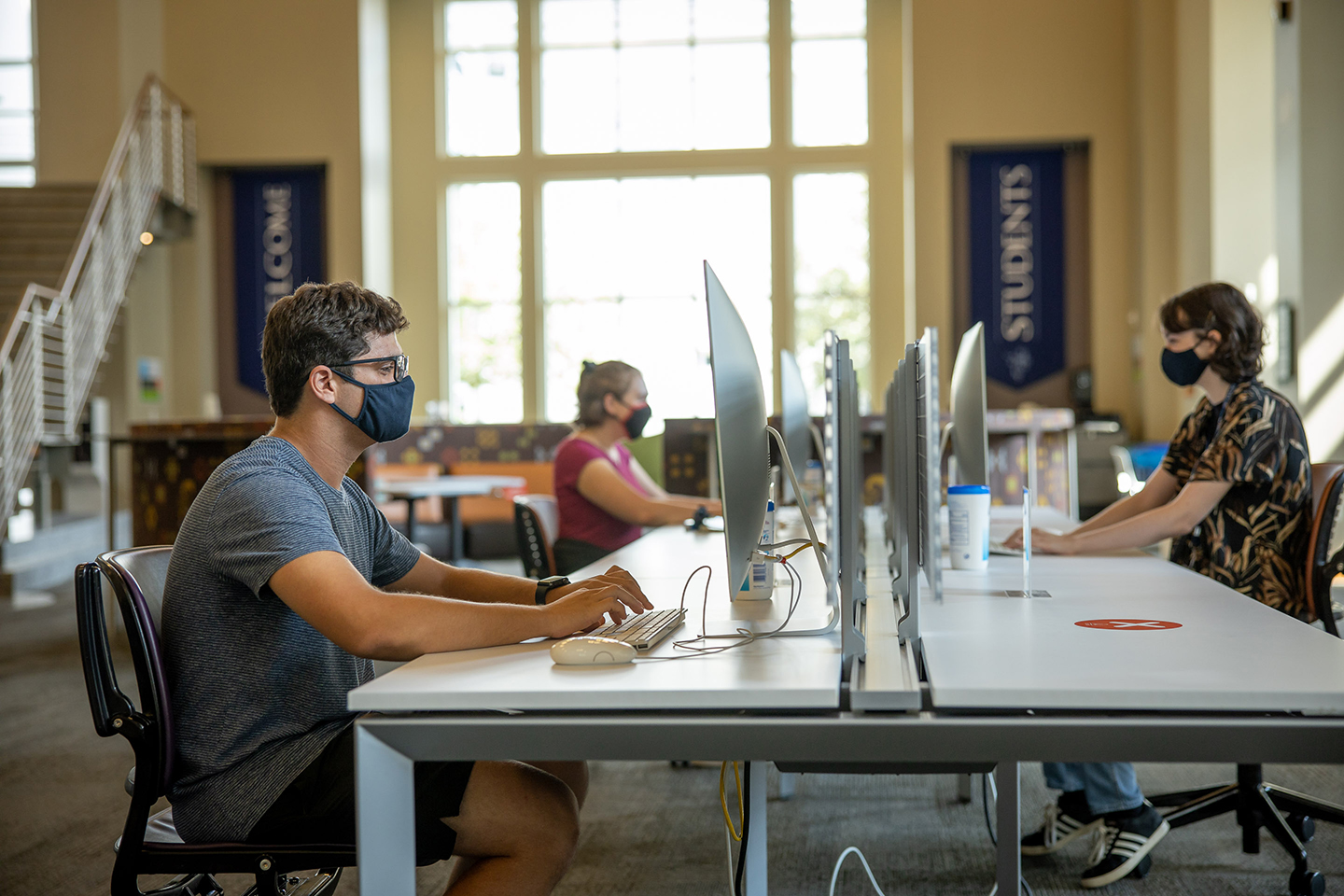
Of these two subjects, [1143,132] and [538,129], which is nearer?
[1143,132]

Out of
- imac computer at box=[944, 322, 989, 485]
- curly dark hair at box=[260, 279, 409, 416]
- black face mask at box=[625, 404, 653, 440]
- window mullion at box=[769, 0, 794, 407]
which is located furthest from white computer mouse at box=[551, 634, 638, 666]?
window mullion at box=[769, 0, 794, 407]

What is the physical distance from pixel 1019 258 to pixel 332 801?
29.8 feet

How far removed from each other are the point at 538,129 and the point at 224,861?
9658 millimetres

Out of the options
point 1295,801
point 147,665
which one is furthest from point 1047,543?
point 147,665

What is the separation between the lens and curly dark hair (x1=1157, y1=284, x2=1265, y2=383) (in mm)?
2365

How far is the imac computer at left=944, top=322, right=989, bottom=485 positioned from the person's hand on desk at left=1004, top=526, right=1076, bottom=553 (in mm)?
184

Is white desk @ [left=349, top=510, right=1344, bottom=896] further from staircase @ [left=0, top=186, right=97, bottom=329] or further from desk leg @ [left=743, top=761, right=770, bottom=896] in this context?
staircase @ [left=0, top=186, right=97, bottom=329]

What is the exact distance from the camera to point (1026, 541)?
5.61ft

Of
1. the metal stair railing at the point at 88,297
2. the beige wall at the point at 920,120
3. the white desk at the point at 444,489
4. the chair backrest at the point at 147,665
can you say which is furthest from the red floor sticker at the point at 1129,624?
the metal stair railing at the point at 88,297

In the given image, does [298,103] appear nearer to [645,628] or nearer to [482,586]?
[482,586]

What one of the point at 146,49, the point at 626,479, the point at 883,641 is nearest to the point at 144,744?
the point at 883,641

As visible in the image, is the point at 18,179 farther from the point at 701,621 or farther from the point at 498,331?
the point at 701,621

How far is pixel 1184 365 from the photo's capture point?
2428 millimetres

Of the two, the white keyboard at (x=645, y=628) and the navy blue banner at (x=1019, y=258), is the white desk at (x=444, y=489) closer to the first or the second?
the white keyboard at (x=645, y=628)
